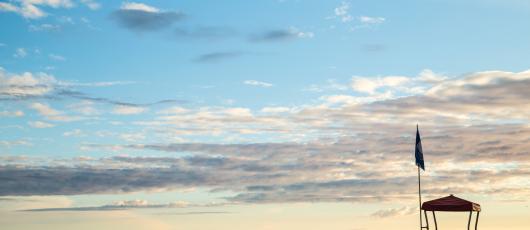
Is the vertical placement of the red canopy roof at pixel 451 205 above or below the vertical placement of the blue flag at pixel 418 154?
below

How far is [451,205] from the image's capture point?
1812 inches

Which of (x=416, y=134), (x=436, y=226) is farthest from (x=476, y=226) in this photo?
(x=416, y=134)

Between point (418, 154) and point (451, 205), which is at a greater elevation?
point (418, 154)

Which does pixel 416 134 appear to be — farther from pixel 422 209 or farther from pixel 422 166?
pixel 422 209

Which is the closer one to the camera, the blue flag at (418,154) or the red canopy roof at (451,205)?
the red canopy roof at (451,205)

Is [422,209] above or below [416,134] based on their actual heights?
below

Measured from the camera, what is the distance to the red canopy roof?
46062 millimetres

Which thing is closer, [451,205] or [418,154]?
[451,205]

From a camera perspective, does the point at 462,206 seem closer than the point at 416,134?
Yes

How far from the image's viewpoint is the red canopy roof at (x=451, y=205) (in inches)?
1813

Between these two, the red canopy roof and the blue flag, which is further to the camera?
the blue flag

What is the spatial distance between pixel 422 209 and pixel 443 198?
4.93 feet

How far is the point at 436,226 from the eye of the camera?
158 feet

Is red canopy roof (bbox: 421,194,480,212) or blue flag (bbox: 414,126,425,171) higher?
blue flag (bbox: 414,126,425,171)
